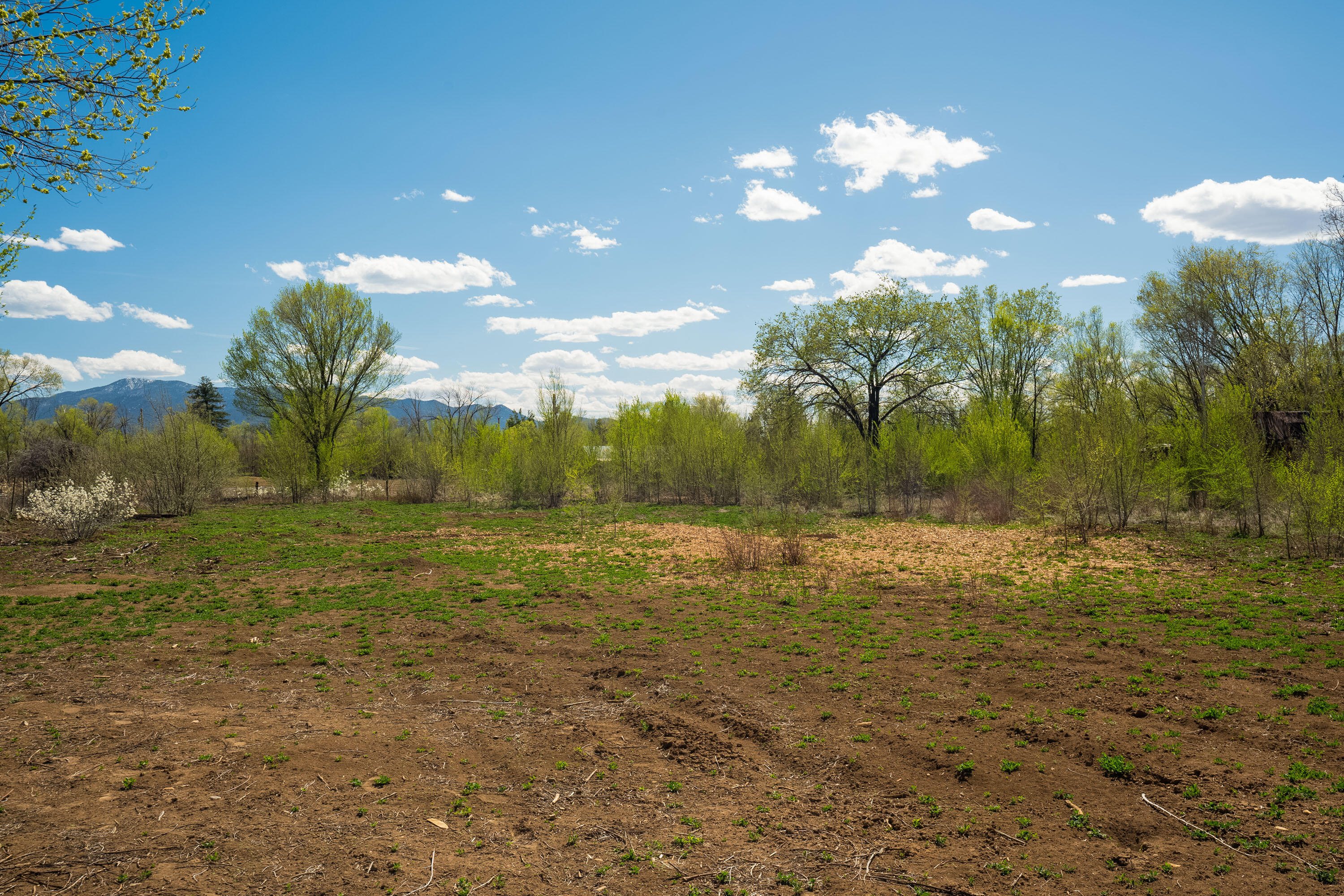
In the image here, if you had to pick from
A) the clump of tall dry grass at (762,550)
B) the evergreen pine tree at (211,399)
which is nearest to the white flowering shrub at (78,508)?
the clump of tall dry grass at (762,550)

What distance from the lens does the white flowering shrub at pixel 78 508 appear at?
16.2 meters

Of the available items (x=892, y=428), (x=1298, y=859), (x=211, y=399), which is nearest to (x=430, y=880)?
(x=1298, y=859)

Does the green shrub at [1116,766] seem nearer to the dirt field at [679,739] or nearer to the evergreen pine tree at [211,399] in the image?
the dirt field at [679,739]

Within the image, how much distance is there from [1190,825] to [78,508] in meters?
22.8

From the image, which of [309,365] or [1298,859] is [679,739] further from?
[309,365]

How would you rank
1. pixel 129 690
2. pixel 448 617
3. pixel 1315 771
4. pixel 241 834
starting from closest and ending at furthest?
1. pixel 241 834
2. pixel 1315 771
3. pixel 129 690
4. pixel 448 617

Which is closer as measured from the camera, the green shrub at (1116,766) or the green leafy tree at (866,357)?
the green shrub at (1116,766)

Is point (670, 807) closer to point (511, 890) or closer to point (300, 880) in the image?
point (511, 890)

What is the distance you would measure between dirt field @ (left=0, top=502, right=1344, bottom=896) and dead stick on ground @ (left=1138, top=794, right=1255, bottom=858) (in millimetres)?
16

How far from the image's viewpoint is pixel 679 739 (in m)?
5.69

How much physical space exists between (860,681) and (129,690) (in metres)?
8.06

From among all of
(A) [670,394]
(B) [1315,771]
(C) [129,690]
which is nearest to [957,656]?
(B) [1315,771]

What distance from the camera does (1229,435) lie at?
1883cm

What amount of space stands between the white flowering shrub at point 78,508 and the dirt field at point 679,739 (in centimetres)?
576
